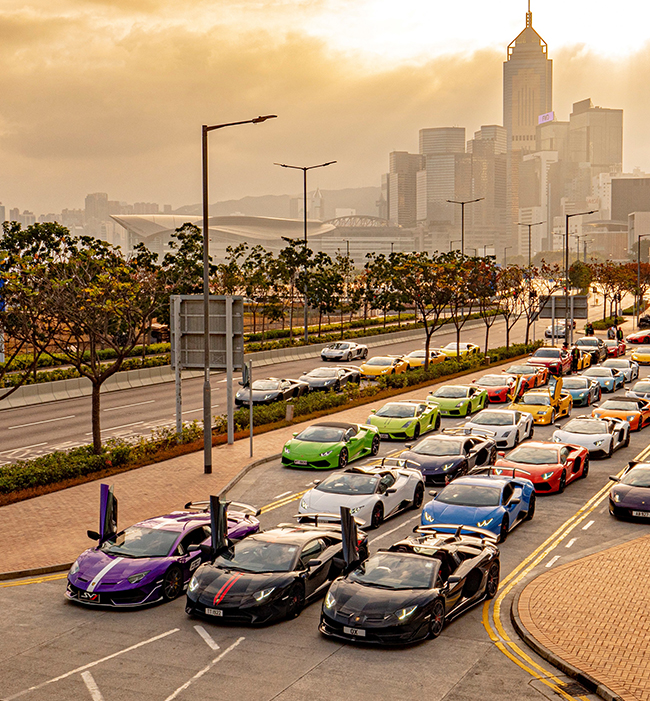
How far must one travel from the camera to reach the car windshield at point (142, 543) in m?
A: 14.7

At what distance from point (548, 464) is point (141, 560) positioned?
12097mm

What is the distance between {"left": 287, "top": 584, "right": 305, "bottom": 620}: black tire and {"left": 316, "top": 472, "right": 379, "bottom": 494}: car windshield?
572 cm

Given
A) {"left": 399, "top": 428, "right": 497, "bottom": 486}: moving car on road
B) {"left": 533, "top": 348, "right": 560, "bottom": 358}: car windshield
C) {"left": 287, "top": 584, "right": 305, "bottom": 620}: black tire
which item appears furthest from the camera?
{"left": 533, "top": 348, "right": 560, "bottom": 358}: car windshield

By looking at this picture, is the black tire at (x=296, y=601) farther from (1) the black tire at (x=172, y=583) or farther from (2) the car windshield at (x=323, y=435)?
(2) the car windshield at (x=323, y=435)

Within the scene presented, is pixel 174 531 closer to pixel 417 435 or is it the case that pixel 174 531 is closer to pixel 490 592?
pixel 490 592

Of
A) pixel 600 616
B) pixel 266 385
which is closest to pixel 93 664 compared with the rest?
pixel 600 616

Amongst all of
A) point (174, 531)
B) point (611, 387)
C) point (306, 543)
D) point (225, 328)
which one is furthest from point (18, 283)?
point (611, 387)

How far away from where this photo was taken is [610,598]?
567 inches

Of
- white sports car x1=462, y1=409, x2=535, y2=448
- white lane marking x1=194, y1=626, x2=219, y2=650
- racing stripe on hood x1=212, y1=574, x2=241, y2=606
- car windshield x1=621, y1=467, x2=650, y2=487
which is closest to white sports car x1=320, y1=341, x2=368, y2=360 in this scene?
white sports car x1=462, y1=409, x2=535, y2=448

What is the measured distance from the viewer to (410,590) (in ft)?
41.3

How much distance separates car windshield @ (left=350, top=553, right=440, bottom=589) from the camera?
12.8 m

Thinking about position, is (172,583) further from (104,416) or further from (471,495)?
(104,416)

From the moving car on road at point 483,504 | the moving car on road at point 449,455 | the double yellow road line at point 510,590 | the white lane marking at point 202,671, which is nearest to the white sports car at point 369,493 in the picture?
the moving car on road at point 483,504

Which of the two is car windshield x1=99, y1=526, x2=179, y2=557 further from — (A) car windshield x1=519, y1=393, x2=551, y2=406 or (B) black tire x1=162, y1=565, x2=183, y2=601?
(A) car windshield x1=519, y1=393, x2=551, y2=406
